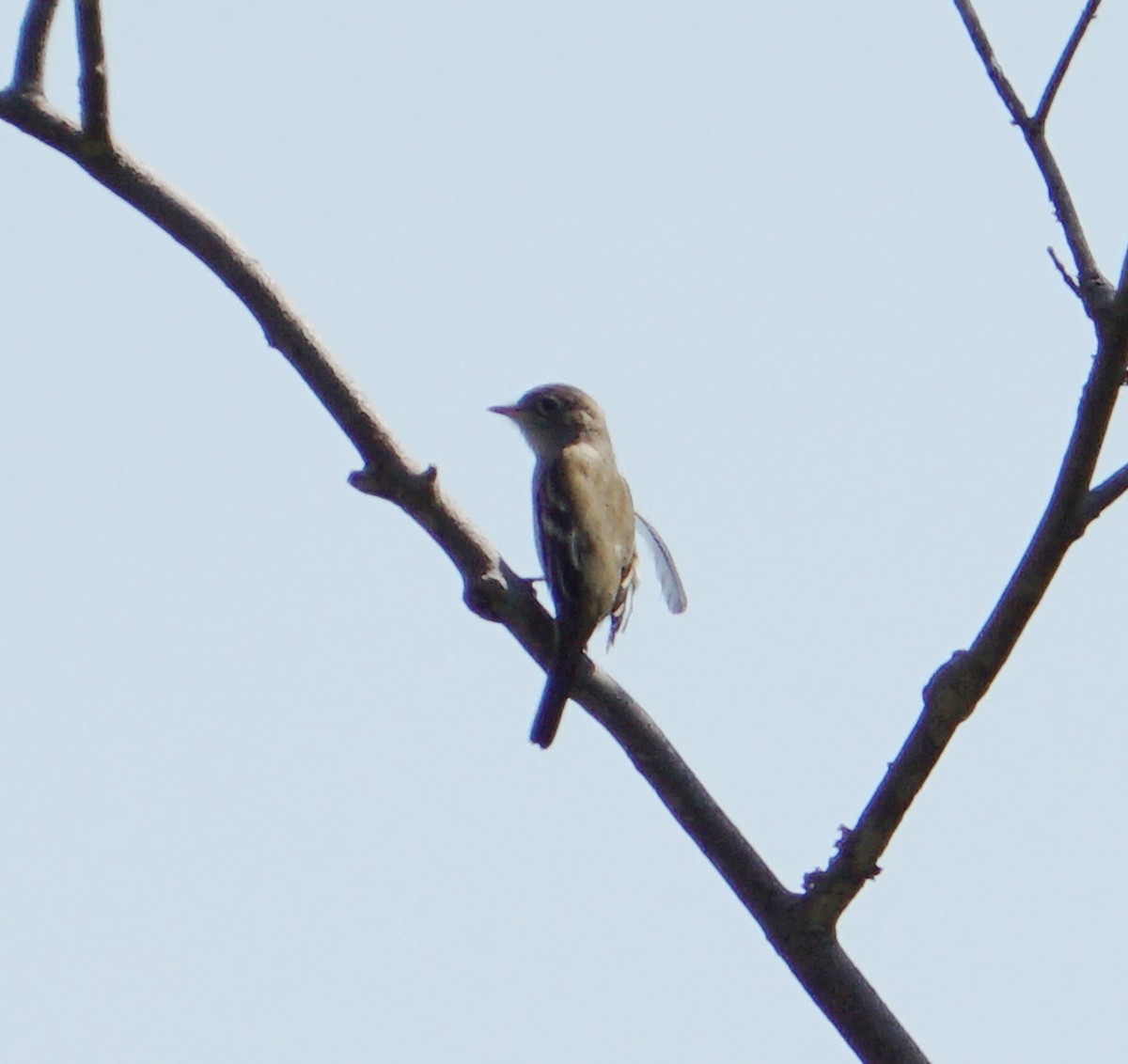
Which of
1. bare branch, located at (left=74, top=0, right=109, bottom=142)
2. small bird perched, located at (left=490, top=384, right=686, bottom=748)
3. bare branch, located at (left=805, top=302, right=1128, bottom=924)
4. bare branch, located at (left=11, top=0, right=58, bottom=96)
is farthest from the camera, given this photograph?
small bird perched, located at (left=490, top=384, right=686, bottom=748)

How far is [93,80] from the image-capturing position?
408 cm

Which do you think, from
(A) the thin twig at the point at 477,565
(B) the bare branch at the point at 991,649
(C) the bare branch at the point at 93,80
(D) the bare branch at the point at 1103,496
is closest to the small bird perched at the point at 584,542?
(A) the thin twig at the point at 477,565

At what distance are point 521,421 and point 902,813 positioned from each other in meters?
5.13

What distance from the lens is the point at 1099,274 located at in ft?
13.3

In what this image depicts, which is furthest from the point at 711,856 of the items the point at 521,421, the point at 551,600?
the point at 521,421

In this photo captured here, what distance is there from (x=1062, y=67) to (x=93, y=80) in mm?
2356

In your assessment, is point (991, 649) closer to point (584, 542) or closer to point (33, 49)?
point (33, 49)

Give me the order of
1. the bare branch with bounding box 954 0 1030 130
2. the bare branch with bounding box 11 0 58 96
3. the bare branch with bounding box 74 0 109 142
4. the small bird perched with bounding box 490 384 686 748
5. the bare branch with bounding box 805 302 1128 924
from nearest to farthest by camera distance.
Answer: the bare branch with bounding box 805 302 1128 924, the bare branch with bounding box 74 0 109 142, the bare branch with bounding box 11 0 58 96, the bare branch with bounding box 954 0 1030 130, the small bird perched with bounding box 490 384 686 748

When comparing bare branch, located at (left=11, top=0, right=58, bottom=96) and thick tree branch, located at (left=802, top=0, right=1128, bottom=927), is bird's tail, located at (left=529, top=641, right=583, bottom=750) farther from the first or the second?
bare branch, located at (left=11, top=0, right=58, bottom=96)

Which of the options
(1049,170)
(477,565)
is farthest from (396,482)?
(1049,170)

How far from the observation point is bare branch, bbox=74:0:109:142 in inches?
159

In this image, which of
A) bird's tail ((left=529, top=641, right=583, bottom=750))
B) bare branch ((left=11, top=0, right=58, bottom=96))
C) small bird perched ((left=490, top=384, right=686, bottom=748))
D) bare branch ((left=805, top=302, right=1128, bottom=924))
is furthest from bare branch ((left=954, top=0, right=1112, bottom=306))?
bare branch ((left=11, top=0, right=58, bottom=96))

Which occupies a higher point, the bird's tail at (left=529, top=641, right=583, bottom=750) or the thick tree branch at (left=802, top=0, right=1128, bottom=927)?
the bird's tail at (left=529, top=641, right=583, bottom=750)

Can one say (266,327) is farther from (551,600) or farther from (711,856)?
(551,600)
